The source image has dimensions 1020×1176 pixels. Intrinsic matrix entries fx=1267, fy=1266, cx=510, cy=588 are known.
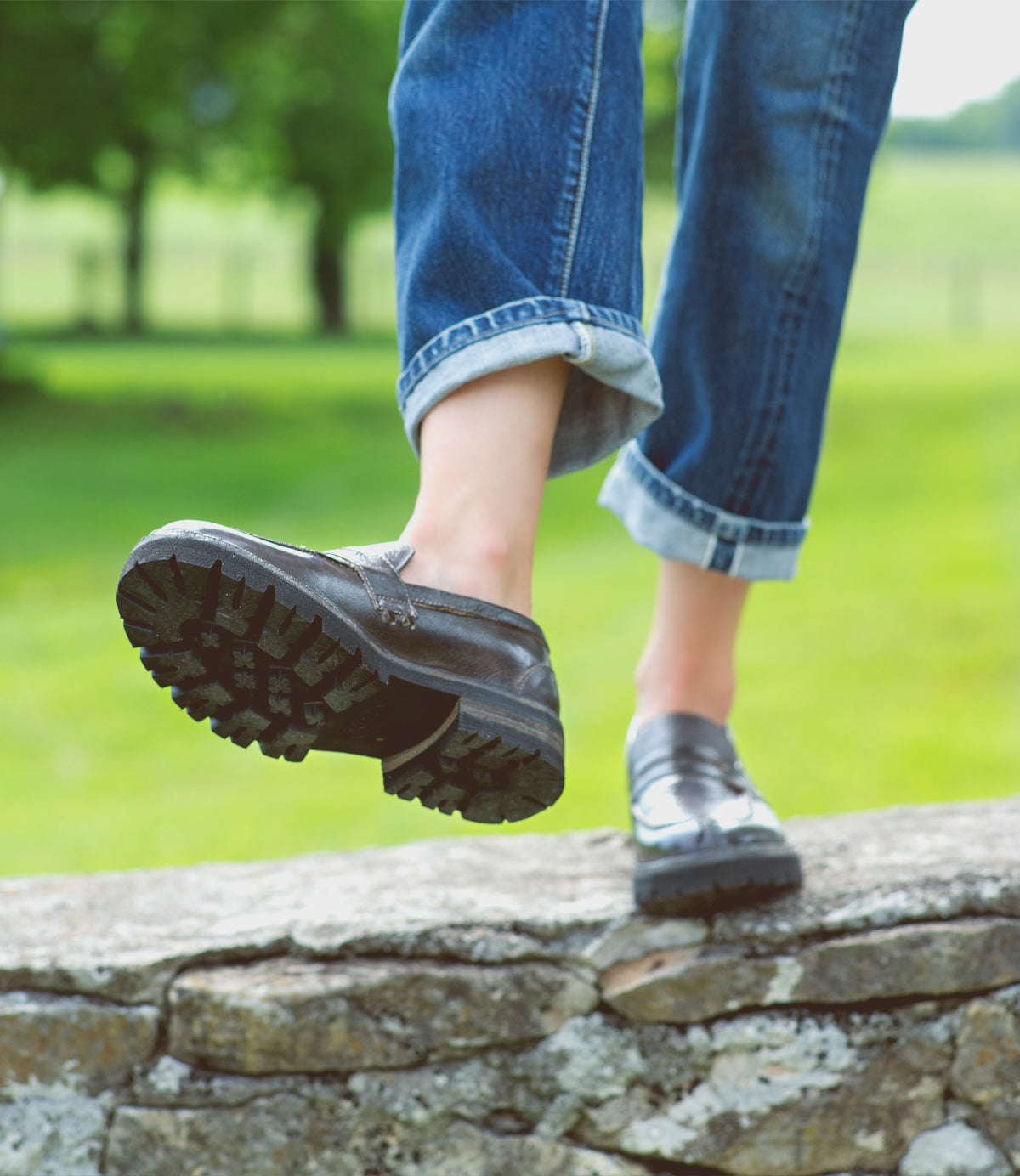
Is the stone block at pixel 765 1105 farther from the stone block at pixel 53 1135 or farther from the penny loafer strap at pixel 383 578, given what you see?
the penny loafer strap at pixel 383 578

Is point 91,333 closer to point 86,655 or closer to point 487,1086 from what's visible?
point 86,655

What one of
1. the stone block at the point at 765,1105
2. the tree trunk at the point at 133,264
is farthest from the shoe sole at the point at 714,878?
the tree trunk at the point at 133,264

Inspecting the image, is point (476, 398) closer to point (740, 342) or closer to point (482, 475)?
point (482, 475)

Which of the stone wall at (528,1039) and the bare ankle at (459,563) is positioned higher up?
the bare ankle at (459,563)

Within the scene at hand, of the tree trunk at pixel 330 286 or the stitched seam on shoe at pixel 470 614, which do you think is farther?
the tree trunk at pixel 330 286

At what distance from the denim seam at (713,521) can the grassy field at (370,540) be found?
222cm

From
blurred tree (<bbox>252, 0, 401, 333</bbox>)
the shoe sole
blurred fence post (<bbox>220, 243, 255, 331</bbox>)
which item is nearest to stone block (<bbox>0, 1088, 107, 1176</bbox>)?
the shoe sole

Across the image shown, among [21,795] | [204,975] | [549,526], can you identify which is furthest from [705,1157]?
[549,526]

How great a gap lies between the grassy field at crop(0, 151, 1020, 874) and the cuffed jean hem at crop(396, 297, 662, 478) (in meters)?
2.42

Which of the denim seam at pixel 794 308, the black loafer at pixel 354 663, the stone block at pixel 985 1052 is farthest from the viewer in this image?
the stone block at pixel 985 1052

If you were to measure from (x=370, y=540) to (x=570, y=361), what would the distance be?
601 cm

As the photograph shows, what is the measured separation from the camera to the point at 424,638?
1.10 meters

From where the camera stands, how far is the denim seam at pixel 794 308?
4.36ft

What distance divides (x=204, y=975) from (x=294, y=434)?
1077 cm
